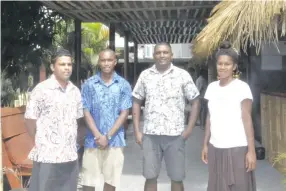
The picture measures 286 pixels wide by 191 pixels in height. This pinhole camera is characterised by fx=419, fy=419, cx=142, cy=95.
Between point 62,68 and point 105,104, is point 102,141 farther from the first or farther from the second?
point 62,68

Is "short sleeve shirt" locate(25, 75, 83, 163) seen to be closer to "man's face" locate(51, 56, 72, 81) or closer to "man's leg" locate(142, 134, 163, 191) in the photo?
"man's face" locate(51, 56, 72, 81)

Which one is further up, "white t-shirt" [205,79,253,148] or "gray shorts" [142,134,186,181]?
"white t-shirt" [205,79,253,148]

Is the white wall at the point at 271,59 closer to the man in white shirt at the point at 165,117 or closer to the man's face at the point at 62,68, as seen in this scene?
the man in white shirt at the point at 165,117

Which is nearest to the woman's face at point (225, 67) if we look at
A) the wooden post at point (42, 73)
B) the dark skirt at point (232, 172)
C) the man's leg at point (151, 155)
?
the dark skirt at point (232, 172)

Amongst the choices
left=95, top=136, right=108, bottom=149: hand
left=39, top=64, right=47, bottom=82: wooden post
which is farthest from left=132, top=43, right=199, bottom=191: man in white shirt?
left=39, top=64, right=47, bottom=82: wooden post

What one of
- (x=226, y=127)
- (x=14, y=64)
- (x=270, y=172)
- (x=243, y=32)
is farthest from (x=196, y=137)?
(x=226, y=127)

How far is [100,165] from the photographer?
164 inches

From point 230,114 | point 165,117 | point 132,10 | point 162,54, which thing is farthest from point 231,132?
point 132,10

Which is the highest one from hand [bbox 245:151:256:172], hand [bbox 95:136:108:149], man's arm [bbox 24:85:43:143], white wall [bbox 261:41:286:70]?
white wall [bbox 261:41:286:70]

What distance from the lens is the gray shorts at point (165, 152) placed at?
4094 mm

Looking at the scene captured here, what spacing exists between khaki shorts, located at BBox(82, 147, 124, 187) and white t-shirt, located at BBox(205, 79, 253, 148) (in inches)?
40.5

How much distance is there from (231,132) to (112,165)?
1230 mm

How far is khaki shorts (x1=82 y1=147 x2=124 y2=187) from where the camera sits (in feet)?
13.5

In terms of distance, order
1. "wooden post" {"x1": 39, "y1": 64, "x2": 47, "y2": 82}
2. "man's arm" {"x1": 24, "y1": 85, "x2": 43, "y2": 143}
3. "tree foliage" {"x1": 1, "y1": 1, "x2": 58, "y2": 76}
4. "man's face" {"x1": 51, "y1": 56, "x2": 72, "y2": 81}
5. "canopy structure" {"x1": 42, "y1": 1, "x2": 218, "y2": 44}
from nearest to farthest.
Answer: "man's arm" {"x1": 24, "y1": 85, "x2": 43, "y2": 143}, "man's face" {"x1": 51, "y1": 56, "x2": 72, "y2": 81}, "canopy structure" {"x1": 42, "y1": 1, "x2": 218, "y2": 44}, "wooden post" {"x1": 39, "y1": 64, "x2": 47, "y2": 82}, "tree foliage" {"x1": 1, "y1": 1, "x2": 58, "y2": 76}
